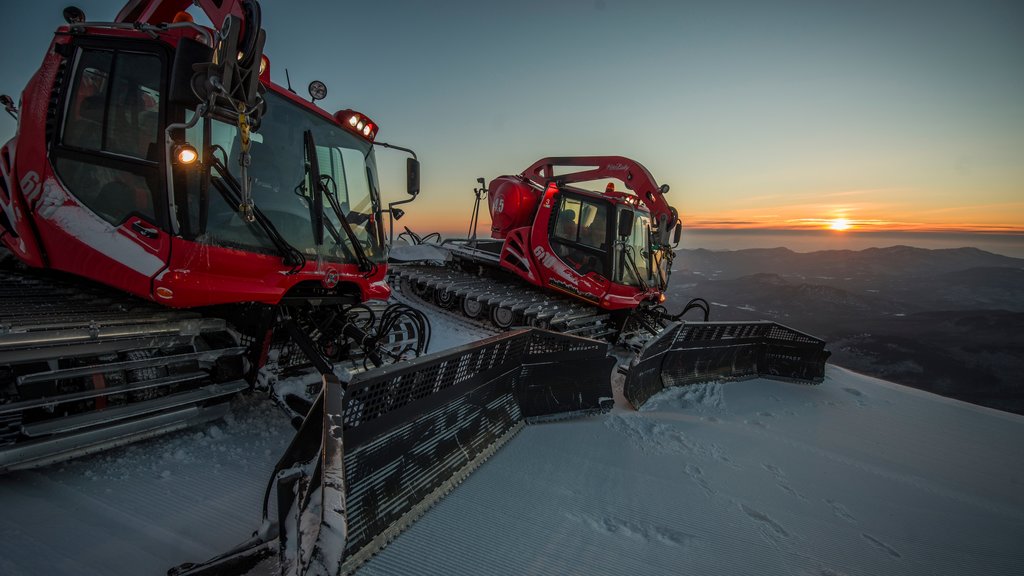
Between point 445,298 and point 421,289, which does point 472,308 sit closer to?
point 445,298

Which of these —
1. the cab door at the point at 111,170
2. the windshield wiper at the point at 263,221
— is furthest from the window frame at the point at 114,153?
the windshield wiper at the point at 263,221

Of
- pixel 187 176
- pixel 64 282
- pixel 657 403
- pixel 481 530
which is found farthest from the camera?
pixel 657 403

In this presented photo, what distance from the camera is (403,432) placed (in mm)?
2414

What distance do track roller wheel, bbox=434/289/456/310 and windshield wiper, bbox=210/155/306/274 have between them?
215 inches

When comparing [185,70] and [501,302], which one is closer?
[185,70]

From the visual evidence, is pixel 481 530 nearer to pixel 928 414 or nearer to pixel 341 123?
pixel 341 123

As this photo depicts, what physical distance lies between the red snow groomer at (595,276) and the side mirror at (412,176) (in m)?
3.51

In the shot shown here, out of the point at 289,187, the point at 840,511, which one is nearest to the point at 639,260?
the point at 840,511

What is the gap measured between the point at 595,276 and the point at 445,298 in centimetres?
329

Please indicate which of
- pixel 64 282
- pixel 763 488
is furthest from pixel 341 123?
pixel 763 488

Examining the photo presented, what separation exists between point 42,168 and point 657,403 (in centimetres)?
586

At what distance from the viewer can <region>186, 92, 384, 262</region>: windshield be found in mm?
2859

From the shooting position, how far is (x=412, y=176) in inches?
171

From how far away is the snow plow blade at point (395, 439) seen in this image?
1479 millimetres
